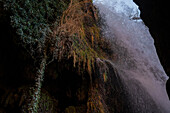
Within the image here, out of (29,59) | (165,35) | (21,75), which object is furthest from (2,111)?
(165,35)

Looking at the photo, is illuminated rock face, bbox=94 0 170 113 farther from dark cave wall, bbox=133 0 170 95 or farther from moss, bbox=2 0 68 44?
moss, bbox=2 0 68 44

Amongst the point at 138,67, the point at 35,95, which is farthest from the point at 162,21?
the point at 138,67

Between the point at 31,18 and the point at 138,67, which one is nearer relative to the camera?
the point at 31,18

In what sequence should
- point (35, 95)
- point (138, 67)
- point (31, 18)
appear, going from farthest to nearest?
point (138, 67) → point (31, 18) → point (35, 95)

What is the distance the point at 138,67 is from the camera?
6.59 meters

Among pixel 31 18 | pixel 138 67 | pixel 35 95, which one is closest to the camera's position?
pixel 35 95

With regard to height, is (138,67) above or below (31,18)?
below

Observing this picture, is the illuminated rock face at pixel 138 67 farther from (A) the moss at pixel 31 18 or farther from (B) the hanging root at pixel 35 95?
(A) the moss at pixel 31 18

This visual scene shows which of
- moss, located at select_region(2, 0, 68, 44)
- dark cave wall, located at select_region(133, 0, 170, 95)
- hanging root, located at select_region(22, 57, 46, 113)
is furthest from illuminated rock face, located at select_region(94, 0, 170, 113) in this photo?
moss, located at select_region(2, 0, 68, 44)

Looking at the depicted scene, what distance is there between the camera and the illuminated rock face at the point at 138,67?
4.42 meters

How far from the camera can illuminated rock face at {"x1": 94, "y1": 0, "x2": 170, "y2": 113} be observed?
4.42 meters

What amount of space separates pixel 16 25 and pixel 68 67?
1400 mm

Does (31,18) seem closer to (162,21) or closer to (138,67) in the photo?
(162,21)

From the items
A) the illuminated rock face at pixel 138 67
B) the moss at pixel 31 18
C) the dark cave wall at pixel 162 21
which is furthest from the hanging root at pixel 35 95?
the dark cave wall at pixel 162 21
